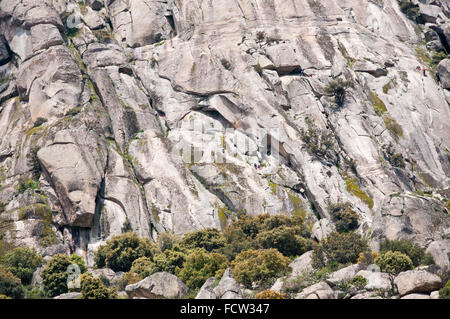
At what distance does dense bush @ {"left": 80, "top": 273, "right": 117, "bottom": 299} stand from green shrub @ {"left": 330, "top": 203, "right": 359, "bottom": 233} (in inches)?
1049

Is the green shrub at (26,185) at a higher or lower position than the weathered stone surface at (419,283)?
lower

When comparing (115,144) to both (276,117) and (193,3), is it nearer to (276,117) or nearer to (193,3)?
(276,117)

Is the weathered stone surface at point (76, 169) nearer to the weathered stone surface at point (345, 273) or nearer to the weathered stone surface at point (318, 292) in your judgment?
the weathered stone surface at point (345, 273)

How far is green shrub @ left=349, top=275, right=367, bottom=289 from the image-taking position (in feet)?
158

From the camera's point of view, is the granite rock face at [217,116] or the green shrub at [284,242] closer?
the green shrub at [284,242]

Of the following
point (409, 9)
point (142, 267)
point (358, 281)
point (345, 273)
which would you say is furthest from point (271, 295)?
point (409, 9)

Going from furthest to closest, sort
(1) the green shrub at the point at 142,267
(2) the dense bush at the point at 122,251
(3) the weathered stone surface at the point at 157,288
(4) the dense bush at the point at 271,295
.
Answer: (2) the dense bush at the point at 122,251
(1) the green shrub at the point at 142,267
(3) the weathered stone surface at the point at 157,288
(4) the dense bush at the point at 271,295

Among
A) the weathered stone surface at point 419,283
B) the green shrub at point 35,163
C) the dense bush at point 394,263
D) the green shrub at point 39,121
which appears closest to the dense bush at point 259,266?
the dense bush at point 394,263

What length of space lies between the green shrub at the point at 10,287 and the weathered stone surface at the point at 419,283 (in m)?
28.9

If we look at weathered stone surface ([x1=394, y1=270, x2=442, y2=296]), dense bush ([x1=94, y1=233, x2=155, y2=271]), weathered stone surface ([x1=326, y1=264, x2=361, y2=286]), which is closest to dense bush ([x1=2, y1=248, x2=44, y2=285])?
dense bush ([x1=94, y1=233, x2=155, y2=271])

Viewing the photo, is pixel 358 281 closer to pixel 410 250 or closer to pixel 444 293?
pixel 444 293

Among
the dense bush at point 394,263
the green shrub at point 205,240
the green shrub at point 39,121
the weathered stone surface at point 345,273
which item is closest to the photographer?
the weathered stone surface at point 345,273

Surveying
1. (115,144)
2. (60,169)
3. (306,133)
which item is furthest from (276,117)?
(60,169)

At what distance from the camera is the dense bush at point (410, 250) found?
54856 millimetres
